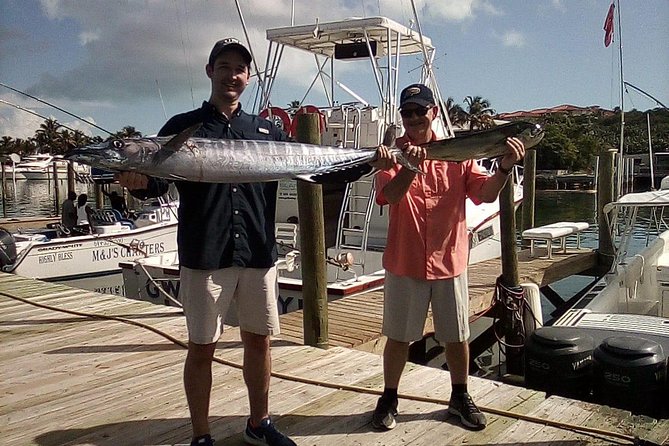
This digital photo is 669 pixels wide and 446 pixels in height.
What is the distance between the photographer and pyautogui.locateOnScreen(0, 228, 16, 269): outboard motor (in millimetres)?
11531

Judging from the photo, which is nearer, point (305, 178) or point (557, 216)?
point (305, 178)

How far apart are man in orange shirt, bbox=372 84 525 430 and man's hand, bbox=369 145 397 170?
0.20 meters

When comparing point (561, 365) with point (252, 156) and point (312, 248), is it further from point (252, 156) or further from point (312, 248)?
point (252, 156)

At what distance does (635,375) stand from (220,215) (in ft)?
9.61

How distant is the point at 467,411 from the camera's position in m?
3.31

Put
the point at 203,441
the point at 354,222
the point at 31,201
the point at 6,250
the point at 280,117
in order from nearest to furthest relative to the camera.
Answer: the point at 203,441 < the point at 280,117 < the point at 354,222 < the point at 6,250 < the point at 31,201

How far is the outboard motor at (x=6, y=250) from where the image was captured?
11.5 m

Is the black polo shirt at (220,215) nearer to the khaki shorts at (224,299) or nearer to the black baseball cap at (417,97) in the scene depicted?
the khaki shorts at (224,299)

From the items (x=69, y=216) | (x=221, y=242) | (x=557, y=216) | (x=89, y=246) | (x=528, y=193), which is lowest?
(x=557, y=216)

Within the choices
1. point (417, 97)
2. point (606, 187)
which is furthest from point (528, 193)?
point (417, 97)

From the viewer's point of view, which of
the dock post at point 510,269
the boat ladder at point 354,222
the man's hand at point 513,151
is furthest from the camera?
the boat ladder at point 354,222

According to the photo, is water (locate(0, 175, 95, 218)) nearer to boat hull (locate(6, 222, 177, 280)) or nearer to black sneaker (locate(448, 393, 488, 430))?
boat hull (locate(6, 222, 177, 280))

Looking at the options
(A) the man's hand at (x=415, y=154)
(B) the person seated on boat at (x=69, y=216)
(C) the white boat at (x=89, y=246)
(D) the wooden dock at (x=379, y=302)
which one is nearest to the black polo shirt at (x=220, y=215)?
(A) the man's hand at (x=415, y=154)

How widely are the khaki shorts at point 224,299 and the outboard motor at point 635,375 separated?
246 cm
